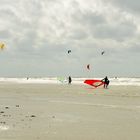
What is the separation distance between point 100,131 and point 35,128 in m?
1.93

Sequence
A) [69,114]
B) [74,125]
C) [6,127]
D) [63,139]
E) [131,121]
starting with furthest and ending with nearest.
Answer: [69,114]
[131,121]
[74,125]
[6,127]
[63,139]

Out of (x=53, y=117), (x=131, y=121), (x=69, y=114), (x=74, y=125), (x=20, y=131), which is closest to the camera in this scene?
(x=20, y=131)

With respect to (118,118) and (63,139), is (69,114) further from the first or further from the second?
(63,139)

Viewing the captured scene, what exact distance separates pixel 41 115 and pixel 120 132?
15.1 ft

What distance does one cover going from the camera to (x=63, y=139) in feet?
30.8

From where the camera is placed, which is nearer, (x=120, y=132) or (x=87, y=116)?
(x=120, y=132)

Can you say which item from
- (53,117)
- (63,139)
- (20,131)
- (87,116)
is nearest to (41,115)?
(53,117)

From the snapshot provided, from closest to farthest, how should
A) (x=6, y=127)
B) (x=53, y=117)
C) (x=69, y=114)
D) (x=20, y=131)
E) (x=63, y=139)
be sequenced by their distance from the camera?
(x=63, y=139) < (x=20, y=131) < (x=6, y=127) < (x=53, y=117) < (x=69, y=114)

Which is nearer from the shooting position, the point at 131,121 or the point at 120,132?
the point at 120,132

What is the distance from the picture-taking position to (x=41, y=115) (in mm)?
14438

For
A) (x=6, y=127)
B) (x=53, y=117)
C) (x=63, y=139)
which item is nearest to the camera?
(x=63, y=139)

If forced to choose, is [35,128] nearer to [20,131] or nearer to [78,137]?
[20,131]

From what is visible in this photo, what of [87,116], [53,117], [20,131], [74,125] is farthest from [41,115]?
[20,131]

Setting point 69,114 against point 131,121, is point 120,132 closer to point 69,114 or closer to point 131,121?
point 131,121
